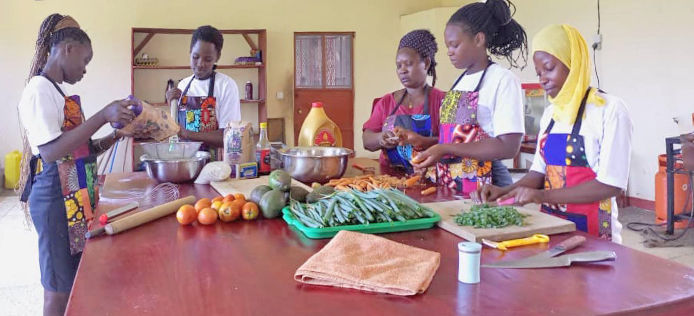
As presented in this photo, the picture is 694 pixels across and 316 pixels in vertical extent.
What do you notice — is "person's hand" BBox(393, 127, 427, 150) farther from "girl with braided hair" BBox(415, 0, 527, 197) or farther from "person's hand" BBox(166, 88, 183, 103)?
"person's hand" BBox(166, 88, 183, 103)

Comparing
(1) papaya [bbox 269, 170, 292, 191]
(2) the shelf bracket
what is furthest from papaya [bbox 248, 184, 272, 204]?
(2) the shelf bracket

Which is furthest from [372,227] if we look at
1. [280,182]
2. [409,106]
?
[409,106]

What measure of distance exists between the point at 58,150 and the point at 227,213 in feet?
2.63

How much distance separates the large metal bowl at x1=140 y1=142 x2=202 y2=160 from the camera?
2574 millimetres

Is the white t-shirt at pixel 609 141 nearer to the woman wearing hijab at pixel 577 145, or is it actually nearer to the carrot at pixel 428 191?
the woman wearing hijab at pixel 577 145

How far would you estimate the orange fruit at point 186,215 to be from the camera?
1715 millimetres

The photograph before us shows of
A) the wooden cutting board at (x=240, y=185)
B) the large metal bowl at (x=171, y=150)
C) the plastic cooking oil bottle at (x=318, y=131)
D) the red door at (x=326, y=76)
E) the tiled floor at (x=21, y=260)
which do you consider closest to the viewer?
the wooden cutting board at (x=240, y=185)

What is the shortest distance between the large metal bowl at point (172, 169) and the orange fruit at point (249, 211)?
0.71 metres

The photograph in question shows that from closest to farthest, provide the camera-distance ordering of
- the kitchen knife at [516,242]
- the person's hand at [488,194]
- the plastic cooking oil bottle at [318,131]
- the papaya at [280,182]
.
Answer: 1. the kitchen knife at [516,242]
2. the person's hand at [488,194]
3. the papaya at [280,182]
4. the plastic cooking oil bottle at [318,131]

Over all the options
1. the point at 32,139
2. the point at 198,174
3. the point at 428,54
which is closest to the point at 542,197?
the point at 428,54

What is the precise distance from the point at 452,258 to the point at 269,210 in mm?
654

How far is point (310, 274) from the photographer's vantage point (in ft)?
3.97

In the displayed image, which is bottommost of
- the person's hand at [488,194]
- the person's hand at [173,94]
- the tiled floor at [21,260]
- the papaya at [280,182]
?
the tiled floor at [21,260]

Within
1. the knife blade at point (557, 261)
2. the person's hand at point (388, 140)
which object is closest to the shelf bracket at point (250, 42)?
the person's hand at point (388, 140)
